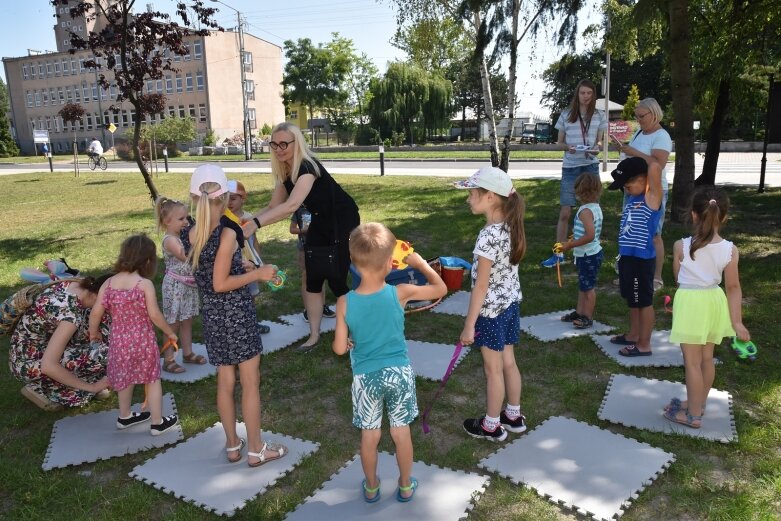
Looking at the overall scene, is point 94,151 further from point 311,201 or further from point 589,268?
point 589,268

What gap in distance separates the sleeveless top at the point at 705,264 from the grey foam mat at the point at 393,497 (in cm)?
178

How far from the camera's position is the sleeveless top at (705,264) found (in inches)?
130

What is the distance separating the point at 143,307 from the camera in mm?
3535

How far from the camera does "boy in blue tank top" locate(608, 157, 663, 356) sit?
14.4 feet

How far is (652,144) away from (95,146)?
96.0 feet

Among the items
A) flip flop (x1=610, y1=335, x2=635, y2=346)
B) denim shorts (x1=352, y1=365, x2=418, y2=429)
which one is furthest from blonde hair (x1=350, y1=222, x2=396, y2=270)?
flip flop (x1=610, y1=335, x2=635, y2=346)

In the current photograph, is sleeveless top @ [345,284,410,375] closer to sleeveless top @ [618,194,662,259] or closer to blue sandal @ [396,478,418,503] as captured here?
blue sandal @ [396,478,418,503]

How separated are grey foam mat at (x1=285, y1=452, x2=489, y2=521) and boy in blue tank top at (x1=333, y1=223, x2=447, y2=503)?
222mm

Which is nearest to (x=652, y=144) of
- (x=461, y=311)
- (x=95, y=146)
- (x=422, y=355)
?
(x=461, y=311)

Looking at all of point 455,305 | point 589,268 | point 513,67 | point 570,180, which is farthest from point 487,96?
point 589,268

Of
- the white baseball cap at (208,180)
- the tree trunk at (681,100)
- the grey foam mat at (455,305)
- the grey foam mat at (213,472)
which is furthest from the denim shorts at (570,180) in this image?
the white baseball cap at (208,180)

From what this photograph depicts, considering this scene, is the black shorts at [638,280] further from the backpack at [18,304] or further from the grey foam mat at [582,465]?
the backpack at [18,304]

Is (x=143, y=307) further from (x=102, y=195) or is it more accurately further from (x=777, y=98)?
(x=102, y=195)

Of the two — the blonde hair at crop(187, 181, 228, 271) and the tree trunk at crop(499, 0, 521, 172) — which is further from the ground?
the tree trunk at crop(499, 0, 521, 172)
